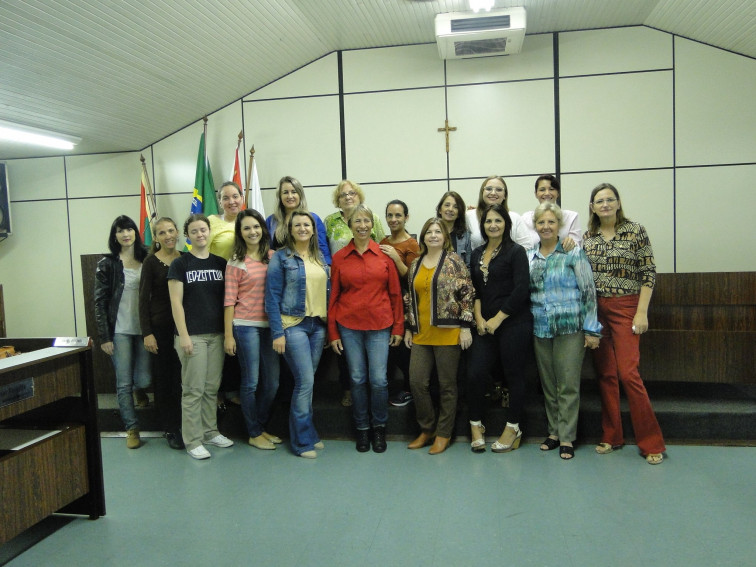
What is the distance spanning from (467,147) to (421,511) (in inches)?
149

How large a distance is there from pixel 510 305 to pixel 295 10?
3.12 meters

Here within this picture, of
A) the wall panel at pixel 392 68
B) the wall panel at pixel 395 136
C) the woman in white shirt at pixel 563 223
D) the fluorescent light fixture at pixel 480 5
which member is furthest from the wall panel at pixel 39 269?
the woman in white shirt at pixel 563 223

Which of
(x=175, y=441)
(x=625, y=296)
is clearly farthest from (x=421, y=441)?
(x=175, y=441)

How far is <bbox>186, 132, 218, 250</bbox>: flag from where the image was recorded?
5434mm

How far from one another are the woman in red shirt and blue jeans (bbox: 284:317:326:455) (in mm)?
110

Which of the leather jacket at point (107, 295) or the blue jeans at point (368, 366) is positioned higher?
the leather jacket at point (107, 295)

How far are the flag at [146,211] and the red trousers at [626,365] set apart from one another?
447 centimetres

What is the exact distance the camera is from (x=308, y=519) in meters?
2.59

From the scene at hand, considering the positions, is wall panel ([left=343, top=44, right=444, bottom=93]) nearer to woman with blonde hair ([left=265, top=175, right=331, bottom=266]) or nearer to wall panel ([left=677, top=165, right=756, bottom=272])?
woman with blonde hair ([left=265, top=175, right=331, bottom=266])

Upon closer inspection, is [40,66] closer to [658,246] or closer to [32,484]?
[32,484]

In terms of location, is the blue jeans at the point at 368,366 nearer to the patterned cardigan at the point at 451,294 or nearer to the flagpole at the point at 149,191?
the patterned cardigan at the point at 451,294

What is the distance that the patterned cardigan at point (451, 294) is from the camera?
3230 millimetres

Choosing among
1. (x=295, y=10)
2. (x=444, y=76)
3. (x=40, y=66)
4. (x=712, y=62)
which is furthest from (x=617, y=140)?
(x=40, y=66)

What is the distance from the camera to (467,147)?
17.6ft
